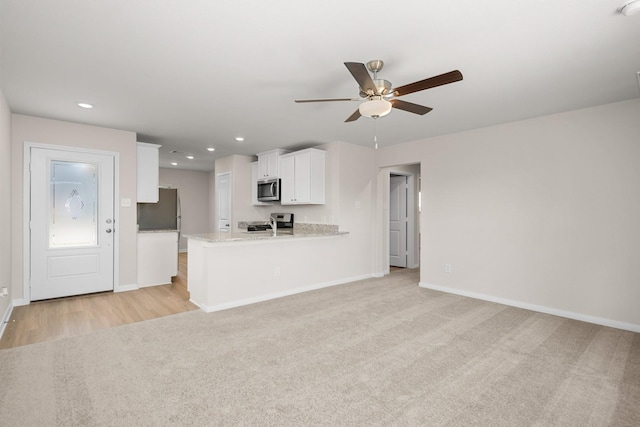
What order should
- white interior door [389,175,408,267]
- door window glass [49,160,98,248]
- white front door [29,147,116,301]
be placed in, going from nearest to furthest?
white front door [29,147,116,301] → door window glass [49,160,98,248] → white interior door [389,175,408,267]

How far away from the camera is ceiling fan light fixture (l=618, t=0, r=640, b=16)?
1.71 metres

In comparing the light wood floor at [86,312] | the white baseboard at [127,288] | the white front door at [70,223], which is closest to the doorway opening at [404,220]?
the light wood floor at [86,312]

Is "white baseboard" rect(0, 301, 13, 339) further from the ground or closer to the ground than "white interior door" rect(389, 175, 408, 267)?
closer to the ground

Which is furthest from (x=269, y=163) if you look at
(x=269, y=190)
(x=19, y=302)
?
(x=19, y=302)

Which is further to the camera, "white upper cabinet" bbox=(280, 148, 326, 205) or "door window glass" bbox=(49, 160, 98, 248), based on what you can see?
"white upper cabinet" bbox=(280, 148, 326, 205)

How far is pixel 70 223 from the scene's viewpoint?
4180 mm

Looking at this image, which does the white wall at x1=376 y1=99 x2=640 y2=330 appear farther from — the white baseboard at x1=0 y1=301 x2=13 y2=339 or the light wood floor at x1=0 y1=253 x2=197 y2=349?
the white baseboard at x1=0 y1=301 x2=13 y2=339

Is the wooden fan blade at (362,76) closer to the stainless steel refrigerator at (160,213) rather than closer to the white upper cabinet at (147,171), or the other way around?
the white upper cabinet at (147,171)

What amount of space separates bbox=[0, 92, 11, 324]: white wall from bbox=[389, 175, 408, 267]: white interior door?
239 inches

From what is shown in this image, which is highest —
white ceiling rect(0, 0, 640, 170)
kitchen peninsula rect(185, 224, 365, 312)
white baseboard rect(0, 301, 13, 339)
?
white ceiling rect(0, 0, 640, 170)

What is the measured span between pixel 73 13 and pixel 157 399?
7.82 ft

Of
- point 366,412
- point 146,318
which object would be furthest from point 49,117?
point 366,412

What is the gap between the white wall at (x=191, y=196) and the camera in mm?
8789

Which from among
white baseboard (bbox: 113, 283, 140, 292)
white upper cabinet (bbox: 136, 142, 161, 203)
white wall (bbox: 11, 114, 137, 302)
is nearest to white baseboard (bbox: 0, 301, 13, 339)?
white wall (bbox: 11, 114, 137, 302)
